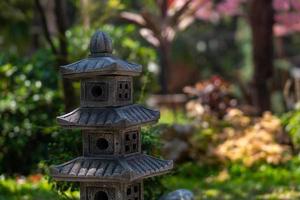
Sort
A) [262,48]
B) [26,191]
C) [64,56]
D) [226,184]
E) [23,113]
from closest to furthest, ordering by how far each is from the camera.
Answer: [26,191]
[226,184]
[64,56]
[23,113]
[262,48]

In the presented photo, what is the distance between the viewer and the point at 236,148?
11766 mm

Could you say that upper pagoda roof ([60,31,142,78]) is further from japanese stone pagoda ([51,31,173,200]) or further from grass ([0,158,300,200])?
grass ([0,158,300,200])

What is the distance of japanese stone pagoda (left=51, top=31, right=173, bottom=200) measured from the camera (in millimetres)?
6410

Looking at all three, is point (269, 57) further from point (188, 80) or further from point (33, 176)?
point (188, 80)

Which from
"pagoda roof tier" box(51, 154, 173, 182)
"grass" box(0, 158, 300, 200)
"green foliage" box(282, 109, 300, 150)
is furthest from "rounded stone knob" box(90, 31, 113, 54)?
"green foliage" box(282, 109, 300, 150)

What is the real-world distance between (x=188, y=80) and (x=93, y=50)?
2160 cm

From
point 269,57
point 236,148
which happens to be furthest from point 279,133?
point 269,57

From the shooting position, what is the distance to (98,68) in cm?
648

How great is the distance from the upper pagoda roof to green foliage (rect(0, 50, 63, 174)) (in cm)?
460

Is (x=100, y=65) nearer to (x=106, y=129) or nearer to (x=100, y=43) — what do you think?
(x=100, y=43)

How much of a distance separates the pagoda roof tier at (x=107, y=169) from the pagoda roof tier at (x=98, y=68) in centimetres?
91

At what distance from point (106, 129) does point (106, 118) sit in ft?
0.46

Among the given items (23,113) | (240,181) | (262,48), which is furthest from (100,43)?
(262,48)

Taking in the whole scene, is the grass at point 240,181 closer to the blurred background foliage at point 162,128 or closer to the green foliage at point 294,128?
the blurred background foliage at point 162,128
